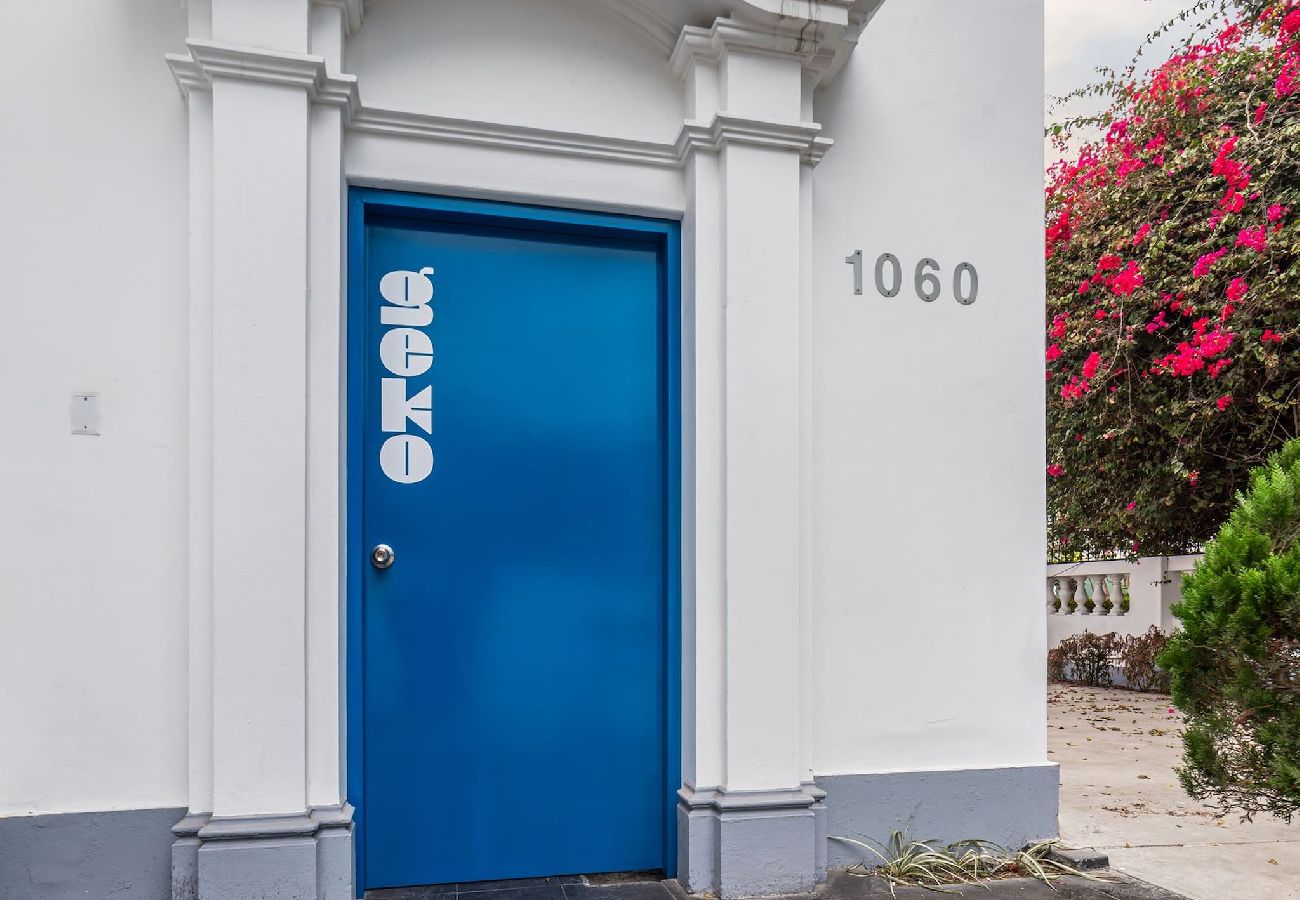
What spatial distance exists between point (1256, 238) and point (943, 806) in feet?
14.0

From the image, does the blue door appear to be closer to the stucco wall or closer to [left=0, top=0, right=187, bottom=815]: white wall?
the stucco wall

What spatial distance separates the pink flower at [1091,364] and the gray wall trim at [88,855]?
20.5 feet

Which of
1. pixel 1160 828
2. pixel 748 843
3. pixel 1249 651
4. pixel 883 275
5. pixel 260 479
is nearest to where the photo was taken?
pixel 1249 651

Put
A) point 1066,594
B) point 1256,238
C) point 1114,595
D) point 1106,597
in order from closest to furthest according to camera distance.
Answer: point 1256,238 → point 1114,595 → point 1106,597 → point 1066,594

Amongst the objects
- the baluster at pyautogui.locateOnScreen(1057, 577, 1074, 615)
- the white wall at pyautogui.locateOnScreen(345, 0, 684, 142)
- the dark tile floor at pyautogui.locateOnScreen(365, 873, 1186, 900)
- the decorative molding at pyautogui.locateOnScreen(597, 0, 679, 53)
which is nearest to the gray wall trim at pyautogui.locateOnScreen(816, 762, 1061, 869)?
the dark tile floor at pyautogui.locateOnScreen(365, 873, 1186, 900)

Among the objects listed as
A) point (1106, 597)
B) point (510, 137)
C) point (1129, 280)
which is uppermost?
point (1129, 280)

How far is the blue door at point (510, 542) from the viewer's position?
10.6 ft

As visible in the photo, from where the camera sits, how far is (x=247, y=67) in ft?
9.45

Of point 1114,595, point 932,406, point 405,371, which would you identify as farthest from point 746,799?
point 1114,595

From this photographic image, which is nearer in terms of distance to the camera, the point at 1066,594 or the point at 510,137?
the point at 510,137

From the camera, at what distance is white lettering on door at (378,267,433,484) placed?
10.7ft

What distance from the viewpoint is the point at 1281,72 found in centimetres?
593

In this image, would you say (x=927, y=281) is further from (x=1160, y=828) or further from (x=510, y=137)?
(x=1160, y=828)

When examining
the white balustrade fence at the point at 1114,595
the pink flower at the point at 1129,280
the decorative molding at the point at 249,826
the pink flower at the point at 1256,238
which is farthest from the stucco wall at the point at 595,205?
the white balustrade fence at the point at 1114,595
